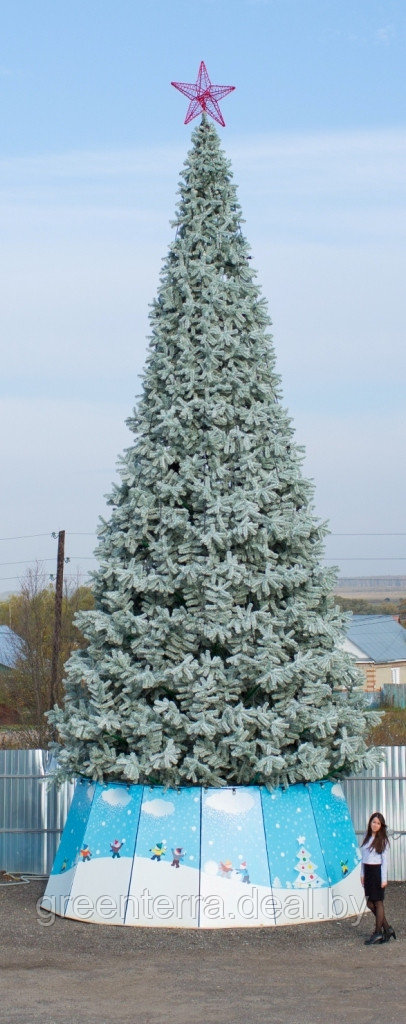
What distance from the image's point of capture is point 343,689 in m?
12.1

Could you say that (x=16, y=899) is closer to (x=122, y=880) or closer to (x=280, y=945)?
(x=122, y=880)

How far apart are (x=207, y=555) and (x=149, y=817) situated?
8.53ft

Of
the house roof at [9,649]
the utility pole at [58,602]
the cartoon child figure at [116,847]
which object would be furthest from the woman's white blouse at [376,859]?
the house roof at [9,649]

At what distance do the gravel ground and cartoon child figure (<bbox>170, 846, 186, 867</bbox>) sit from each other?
0.61 metres

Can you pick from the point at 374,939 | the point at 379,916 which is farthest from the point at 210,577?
the point at 374,939

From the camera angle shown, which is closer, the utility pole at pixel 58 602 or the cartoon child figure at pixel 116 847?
the cartoon child figure at pixel 116 847

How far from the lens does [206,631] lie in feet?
34.9

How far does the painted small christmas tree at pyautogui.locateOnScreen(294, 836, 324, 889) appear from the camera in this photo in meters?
10.6

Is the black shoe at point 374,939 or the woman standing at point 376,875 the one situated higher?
the woman standing at point 376,875

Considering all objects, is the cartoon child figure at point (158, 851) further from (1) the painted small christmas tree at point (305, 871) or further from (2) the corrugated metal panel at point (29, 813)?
(2) the corrugated metal panel at point (29, 813)

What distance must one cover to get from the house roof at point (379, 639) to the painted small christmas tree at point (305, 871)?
4810 centimetres

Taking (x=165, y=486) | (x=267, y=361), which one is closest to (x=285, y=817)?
(x=165, y=486)

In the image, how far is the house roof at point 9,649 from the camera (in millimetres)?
37656

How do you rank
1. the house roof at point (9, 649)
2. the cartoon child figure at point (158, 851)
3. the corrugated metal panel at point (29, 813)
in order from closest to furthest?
the cartoon child figure at point (158, 851), the corrugated metal panel at point (29, 813), the house roof at point (9, 649)
